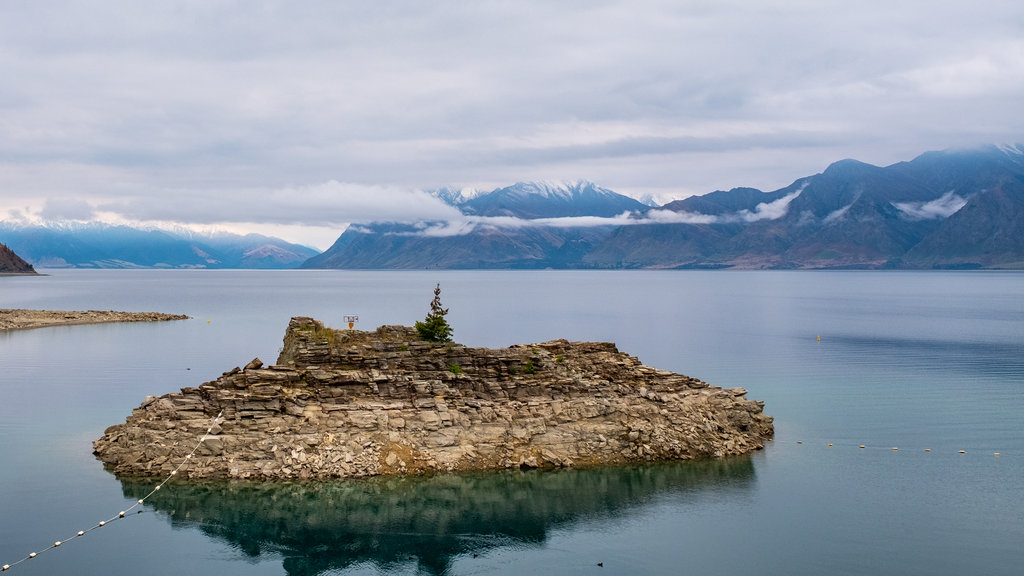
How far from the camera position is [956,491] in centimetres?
A: 4041

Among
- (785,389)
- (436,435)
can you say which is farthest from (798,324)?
(436,435)

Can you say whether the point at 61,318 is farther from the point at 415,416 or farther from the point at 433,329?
the point at 415,416

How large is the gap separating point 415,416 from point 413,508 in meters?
7.08

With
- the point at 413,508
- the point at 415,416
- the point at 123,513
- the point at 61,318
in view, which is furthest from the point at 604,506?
the point at 61,318

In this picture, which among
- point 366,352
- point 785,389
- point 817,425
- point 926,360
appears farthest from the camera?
point 926,360

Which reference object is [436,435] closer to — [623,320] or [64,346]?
[64,346]

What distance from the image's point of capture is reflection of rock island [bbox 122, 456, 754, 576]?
112 feet

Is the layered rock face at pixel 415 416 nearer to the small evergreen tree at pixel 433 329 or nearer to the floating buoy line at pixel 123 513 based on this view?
the floating buoy line at pixel 123 513

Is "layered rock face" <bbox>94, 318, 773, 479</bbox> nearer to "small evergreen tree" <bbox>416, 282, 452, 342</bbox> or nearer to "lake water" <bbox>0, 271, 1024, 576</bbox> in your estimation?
"small evergreen tree" <bbox>416, 282, 452, 342</bbox>

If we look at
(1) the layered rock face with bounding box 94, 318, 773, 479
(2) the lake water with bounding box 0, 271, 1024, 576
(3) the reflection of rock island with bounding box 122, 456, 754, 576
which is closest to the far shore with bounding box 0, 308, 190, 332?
(2) the lake water with bounding box 0, 271, 1024, 576

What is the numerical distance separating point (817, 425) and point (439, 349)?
976 inches

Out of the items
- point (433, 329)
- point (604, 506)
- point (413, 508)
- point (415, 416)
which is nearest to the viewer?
A: point (413, 508)

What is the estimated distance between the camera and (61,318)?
130m

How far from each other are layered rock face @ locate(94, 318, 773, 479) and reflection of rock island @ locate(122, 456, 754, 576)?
1194mm
